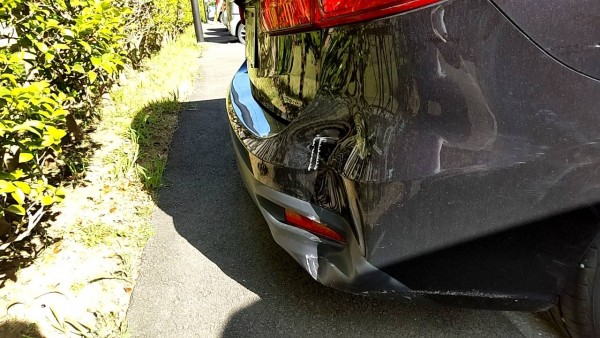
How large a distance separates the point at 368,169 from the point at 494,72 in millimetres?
386

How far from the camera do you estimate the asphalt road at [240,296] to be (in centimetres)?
174

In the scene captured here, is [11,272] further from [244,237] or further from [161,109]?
[161,109]

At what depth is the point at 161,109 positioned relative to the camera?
413 centimetres

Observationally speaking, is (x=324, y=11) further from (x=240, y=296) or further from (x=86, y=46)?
(x=86, y=46)

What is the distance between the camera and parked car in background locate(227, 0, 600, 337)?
1.06 meters

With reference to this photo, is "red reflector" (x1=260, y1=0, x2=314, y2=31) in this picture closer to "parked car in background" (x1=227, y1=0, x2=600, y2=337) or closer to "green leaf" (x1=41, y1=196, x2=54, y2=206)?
"parked car in background" (x1=227, y1=0, x2=600, y2=337)

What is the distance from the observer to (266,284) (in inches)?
78.4

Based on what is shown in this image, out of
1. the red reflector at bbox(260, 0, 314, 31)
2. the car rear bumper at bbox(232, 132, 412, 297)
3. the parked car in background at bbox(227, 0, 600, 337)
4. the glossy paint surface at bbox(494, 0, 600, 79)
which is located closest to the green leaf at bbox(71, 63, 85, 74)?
the red reflector at bbox(260, 0, 314, 31)

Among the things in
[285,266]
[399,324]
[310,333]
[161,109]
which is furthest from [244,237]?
[161,109]

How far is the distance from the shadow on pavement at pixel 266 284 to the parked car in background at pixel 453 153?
0.86ft

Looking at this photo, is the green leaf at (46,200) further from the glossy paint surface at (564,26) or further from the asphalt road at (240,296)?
the glossy paint surface at (564,26)

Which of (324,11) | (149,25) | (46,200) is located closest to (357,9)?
(324,11)

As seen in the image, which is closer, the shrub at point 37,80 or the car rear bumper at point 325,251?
the car rear bumper at point 325,251

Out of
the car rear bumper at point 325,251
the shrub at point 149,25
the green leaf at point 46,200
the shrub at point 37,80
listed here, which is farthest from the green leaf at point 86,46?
the shrub at point 149,25
